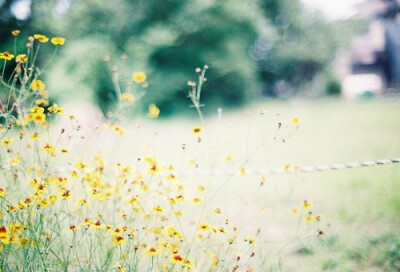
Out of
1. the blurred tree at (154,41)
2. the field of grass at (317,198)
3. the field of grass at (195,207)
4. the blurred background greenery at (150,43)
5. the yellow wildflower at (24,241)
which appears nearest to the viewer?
the yellow wildflower at (24,241)

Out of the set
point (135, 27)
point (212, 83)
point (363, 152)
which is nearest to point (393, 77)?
point (212, 83)

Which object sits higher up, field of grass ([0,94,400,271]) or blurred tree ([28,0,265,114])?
blurred tree ([28,0,265,114])

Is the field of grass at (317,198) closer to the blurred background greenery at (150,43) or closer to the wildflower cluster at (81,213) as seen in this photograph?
Answer: the wildflower cluster at (81,213)

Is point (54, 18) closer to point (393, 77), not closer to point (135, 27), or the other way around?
point (135, 27)

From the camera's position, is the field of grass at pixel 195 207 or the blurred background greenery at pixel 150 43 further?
the blurred background greenery at pixel 150 43

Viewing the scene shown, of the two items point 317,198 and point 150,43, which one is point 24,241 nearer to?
point 317,198

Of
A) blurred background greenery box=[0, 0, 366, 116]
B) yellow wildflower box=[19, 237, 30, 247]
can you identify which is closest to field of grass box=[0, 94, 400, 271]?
yellow wildflower box=[19, 237, 30, 247]

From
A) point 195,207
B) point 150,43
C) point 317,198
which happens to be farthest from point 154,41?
point 317,198

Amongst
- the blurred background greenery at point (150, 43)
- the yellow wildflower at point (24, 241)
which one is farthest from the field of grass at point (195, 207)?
the blurred background greenery at point (150, 43)

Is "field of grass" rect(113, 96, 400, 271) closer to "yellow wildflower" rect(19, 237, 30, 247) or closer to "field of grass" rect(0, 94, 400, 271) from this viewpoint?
"field of grass" rect(0, 94, 400, 271)

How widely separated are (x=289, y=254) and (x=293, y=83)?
29816 mm

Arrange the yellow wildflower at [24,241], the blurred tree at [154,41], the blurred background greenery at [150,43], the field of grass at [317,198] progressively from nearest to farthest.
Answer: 1. the yellow wildflower at [24,241]
2. the field of grass at [317,198]
3. the blurred background greenery at [150,43]
4. the blurred tree at [154,41]

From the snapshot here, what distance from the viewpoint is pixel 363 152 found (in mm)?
5738

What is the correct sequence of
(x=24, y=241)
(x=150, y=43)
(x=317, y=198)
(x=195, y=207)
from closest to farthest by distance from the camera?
(x=24, y=241) < (x=195, y=207) < (x=317, y=198) < (x=150, y=43)
